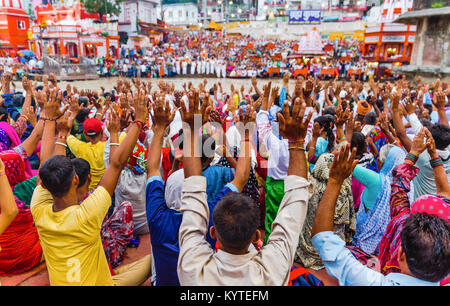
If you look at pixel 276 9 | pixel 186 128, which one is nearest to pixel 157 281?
pixel 186 128

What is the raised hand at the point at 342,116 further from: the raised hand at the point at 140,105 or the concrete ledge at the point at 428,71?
the concrete ledge at the point at 428,71

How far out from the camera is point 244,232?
1.23m

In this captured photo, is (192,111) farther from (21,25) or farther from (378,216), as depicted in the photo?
(21,25)

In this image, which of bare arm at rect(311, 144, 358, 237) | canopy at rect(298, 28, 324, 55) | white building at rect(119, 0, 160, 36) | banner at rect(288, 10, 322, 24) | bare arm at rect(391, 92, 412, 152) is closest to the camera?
bare arm at rect(311, 144, 358, 237)

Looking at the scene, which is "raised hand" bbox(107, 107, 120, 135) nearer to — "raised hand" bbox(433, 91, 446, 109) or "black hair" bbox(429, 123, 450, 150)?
"black hair" bbox(429, 123, 450, 150)

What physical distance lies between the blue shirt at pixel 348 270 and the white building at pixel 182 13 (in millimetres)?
66671

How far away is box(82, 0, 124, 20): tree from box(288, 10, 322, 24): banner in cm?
2305

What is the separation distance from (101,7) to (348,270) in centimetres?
4394

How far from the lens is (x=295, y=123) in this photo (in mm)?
1428

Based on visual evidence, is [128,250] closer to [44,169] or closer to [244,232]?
[44,169]

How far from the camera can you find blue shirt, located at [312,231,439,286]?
126 cm

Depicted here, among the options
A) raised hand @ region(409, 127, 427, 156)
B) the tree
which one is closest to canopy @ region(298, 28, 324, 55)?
raised hand @ region(409, 127, 427, 156)

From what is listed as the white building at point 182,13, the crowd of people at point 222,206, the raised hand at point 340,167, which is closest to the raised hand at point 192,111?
the crowd of people at point 222,206

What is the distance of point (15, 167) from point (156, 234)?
1.63 m
